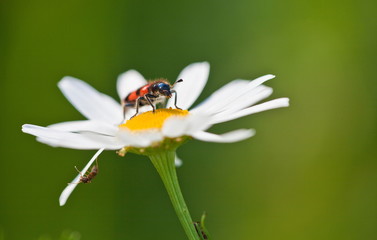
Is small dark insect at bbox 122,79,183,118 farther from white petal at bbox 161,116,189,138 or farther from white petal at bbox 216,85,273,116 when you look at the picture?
white petal at bbox 161,116,189,138

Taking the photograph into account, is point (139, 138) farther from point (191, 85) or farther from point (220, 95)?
point (191, 85)

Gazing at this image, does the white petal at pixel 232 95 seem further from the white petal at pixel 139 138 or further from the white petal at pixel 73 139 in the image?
the white petal at pixel 73 139

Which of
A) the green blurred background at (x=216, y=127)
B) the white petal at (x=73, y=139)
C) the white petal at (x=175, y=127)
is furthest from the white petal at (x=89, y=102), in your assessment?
the green blurred background at (x=216, y=127)

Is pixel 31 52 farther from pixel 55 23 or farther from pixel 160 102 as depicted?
pixel 160 102

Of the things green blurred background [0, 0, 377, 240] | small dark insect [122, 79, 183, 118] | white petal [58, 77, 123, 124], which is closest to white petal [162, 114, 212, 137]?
small dark insect [122, 79, 183, 118]

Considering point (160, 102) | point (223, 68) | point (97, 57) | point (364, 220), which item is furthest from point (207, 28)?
point (160, 102)

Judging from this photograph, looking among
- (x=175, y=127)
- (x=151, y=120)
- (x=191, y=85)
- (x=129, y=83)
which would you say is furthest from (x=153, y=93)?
(x=175, y=127)
